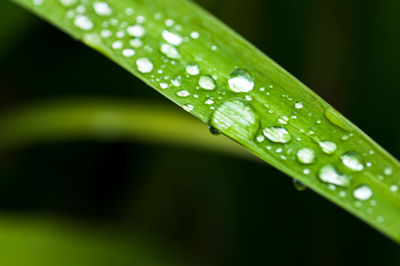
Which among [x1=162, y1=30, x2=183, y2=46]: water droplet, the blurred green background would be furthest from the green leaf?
the blurred green background

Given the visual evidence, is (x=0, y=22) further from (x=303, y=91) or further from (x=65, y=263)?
(x=303, y=91)

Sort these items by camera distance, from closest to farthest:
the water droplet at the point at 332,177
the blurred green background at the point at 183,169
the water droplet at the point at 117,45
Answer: the water droplet at the point at 332,177 → the water droplet at the point at 117,45 → the blurred green background at the point at 183,169

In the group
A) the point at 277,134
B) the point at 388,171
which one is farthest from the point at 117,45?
the point at 388,171

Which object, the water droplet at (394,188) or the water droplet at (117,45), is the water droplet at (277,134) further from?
the water droplet at (117,45)

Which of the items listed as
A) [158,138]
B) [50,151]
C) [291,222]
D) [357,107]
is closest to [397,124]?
[357,107]

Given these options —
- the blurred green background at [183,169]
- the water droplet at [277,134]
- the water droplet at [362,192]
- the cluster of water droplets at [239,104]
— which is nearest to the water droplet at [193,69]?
the cluster of water droplets at [239,104]

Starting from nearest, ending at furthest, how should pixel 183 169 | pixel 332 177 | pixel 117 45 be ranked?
pixel 332 177 < pixel 117 45 < pixel 183 169

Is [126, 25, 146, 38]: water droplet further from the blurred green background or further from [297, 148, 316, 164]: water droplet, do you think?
the blurred green background

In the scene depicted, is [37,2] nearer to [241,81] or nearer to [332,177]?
[241,81]
